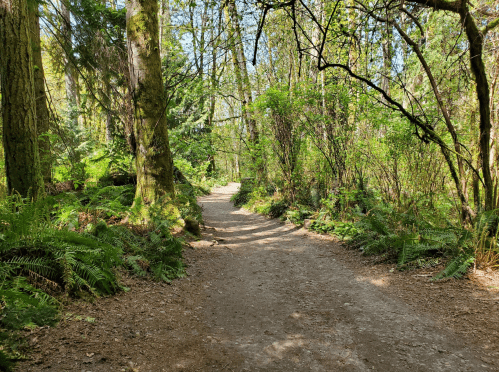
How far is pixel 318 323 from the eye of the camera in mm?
3256

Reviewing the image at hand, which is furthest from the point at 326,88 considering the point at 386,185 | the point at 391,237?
the point at 391,237

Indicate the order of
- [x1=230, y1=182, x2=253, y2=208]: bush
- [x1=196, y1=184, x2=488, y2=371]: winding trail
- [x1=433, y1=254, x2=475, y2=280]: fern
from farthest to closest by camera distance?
[x1=230, y1=182, x2=253, y2=208]: bush
[x1=433, y1=254, x2=475, y2=280]: fern
[x1=196, y1=184, x2=488, y2=371]: winding trail

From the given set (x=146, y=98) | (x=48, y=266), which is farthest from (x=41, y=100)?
(x=48, y=266)

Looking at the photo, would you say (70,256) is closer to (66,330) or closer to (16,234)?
(16,234)

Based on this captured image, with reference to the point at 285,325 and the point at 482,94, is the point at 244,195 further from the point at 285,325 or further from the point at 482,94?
the point at 285,325

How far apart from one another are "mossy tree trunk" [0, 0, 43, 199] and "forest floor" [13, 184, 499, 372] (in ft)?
7.12

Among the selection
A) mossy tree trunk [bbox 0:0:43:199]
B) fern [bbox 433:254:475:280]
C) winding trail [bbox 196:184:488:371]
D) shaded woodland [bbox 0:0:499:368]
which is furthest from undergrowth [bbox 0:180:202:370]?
fern [bbox 433:254:475:280]

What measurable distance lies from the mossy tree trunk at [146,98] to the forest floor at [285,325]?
219 centimetres

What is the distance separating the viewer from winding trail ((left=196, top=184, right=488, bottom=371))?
2.52 metres

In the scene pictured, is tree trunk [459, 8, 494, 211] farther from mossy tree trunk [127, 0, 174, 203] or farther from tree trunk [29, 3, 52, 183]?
tree trunk [29, 3, 52, 183]

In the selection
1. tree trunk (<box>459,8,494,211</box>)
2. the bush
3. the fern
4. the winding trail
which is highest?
tree trunk (<box>459,8,494,211</box>)

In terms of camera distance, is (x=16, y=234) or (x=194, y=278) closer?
(x=16, y=234)

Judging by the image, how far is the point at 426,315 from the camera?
3.27 meters

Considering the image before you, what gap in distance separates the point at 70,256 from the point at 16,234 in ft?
1.83
